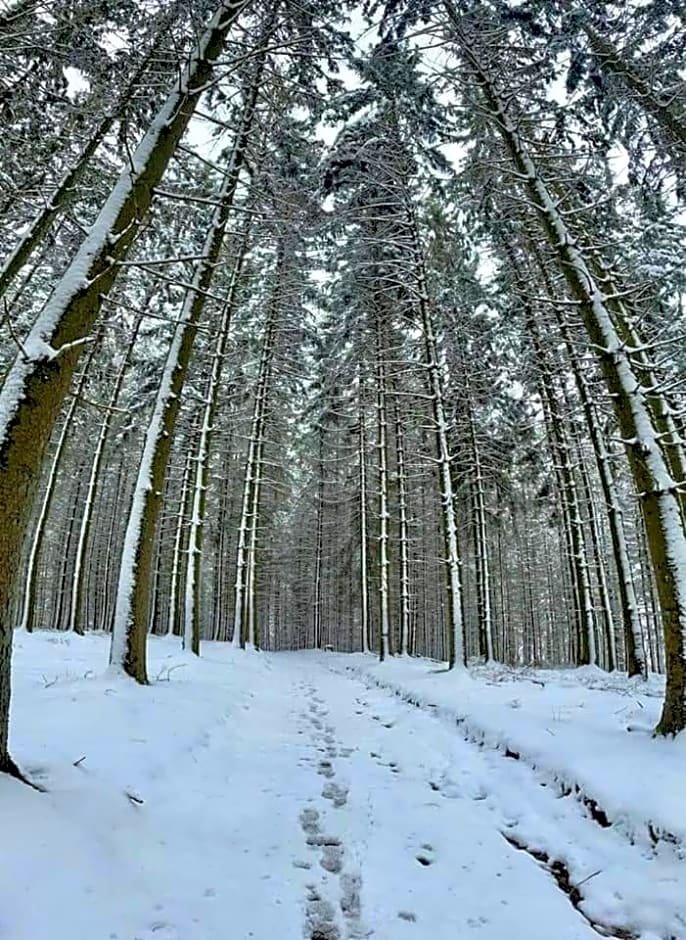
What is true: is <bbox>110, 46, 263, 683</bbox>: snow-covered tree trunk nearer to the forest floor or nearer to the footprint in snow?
the forest floor

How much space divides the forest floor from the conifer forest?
0.03m

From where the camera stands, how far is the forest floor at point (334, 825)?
8.84 ft

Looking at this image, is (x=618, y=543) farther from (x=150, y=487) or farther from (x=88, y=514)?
(x=88, y=514)

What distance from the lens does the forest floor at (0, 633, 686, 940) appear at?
106 inches

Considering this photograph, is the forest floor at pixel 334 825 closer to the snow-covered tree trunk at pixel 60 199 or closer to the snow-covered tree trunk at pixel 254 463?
the snow-covered tree trunk at pixel 60 199

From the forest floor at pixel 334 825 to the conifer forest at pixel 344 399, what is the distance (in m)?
0.03

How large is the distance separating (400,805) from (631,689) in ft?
20.9

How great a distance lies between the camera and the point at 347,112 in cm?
972

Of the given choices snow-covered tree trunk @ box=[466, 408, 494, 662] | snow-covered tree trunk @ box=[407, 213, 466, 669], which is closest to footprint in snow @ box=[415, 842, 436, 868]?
snow-covered tree trunk @ box=[407, 213, 466, 669]

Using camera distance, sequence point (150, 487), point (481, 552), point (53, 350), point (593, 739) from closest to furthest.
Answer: point (53, 350), point (593, 739), point (150, 487), point (481, 552)

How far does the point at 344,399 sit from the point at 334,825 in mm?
15717

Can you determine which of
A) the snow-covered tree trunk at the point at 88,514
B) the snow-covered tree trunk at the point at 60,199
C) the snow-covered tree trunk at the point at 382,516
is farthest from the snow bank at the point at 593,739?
the snow-covered tree trunk at the point at 88,514

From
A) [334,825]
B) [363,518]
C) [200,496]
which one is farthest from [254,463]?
[334,825]

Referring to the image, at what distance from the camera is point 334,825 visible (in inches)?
153
